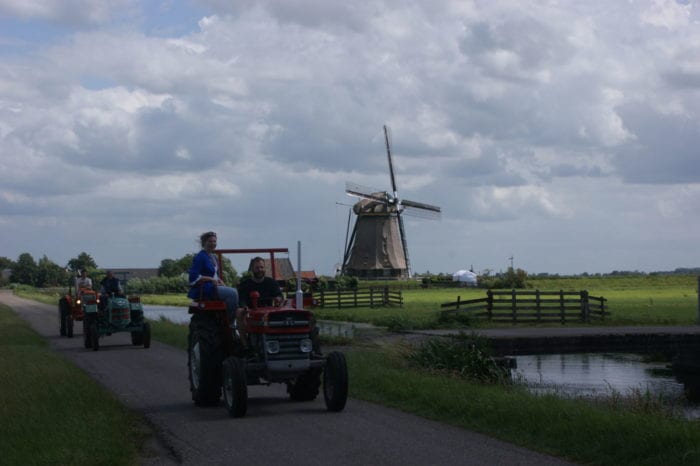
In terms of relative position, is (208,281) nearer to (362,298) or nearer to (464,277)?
(362,298)

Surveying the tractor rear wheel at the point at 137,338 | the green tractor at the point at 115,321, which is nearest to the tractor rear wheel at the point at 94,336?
the green tractor at the point at 115,321

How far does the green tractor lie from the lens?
25.2 m

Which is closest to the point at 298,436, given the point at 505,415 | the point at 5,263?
the point at 505,415

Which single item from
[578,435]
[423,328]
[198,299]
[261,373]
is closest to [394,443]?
[578,435]

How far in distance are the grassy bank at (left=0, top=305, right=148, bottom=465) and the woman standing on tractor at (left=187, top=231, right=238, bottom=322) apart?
1.88m

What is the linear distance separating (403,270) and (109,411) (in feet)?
286

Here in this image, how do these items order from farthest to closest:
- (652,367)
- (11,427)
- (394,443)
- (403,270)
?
(403,270)
(652,367)
(11,427)
(394,443)

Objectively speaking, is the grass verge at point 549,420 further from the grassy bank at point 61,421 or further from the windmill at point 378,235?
the windmill at point 378,235

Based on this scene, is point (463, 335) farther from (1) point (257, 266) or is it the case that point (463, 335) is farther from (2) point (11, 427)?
(2) point (11, 427)

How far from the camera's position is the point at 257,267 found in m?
12.9

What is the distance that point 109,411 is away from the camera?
12.9 m

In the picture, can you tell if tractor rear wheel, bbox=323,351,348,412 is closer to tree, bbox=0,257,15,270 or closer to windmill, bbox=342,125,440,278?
windmill, bbox=342,125,440,278

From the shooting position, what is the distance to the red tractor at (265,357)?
12.6 meters

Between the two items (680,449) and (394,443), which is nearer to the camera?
(680,449)
